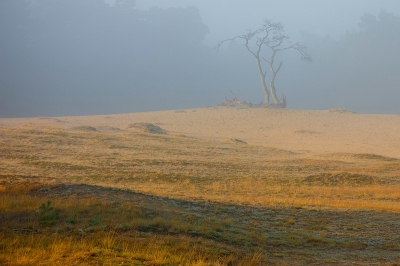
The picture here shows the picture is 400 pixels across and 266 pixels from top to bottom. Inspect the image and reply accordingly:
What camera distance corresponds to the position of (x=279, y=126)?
1790 inches

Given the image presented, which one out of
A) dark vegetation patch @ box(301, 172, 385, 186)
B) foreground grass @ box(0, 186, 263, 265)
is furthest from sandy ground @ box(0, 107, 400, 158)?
foreground grass @ box(0, 186, 263, 265)

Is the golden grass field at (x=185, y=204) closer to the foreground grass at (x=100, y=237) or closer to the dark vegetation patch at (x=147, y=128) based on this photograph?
the foreground grass at (x=100, y=237)

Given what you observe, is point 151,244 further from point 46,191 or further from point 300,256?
point 46,191

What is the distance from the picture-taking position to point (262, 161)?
23141mm

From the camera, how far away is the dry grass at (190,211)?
20.1 feet

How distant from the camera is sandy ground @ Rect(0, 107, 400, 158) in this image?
34.7 metres

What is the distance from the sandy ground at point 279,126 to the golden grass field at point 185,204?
771 cm

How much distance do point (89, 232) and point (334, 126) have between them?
41820 mm

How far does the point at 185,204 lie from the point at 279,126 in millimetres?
36136

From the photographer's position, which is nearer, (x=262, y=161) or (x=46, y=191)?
(x=46, y=191)

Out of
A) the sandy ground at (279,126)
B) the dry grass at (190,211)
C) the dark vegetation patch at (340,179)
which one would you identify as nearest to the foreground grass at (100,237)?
the dry grass at (190,211)

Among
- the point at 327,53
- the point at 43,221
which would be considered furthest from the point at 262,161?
the point at 327,53

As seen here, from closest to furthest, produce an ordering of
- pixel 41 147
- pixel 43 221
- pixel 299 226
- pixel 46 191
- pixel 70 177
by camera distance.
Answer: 1. pixel 43 221
2. pixel 299 226
3. pixel 46 191
4. pixel 70 177
5. pixel 41 147

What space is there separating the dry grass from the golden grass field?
0.03m
